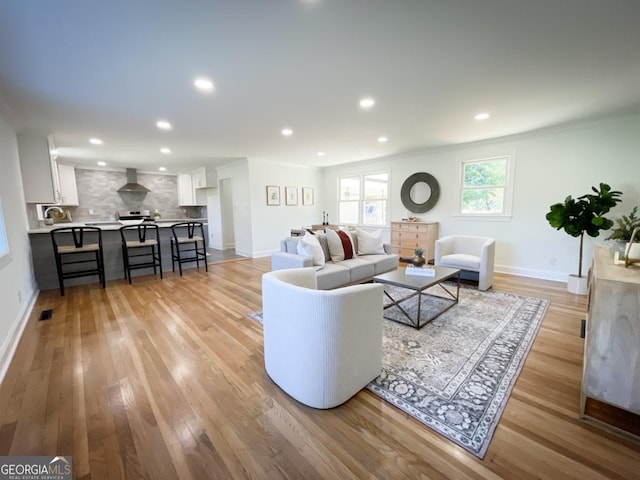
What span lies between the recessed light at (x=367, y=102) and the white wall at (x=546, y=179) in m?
2.97

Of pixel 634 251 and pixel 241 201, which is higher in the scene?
pixel 241 201

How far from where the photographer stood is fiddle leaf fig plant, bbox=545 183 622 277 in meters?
3.34

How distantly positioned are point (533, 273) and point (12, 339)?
677 centimetres

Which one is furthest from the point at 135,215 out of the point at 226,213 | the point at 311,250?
the point at 311,250

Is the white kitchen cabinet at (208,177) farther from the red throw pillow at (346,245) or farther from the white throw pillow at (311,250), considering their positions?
the white throw pillow at (311,250)

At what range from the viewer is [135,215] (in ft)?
25.3

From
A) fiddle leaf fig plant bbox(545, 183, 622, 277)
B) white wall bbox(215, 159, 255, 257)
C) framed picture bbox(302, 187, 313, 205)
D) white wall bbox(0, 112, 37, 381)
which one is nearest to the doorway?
white wall bbox(215, 159, 255, 257)

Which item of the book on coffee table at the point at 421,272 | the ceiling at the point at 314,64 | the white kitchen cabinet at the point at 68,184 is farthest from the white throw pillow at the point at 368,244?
the white kitchen cabinet at the point at 68,184

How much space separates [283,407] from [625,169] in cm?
527

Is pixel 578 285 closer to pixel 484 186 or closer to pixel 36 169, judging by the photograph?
pixel 484 186

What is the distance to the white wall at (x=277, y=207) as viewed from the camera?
6.39 meters

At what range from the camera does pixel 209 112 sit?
3230 millimetres

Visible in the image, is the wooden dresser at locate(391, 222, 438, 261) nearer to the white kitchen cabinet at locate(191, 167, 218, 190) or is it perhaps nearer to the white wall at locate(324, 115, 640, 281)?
the white wall at locate(324, 115, 640, 281)

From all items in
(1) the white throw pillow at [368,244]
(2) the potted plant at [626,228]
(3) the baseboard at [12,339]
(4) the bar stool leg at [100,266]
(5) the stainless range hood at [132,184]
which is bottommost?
(3) the baseboard at [12,339]
